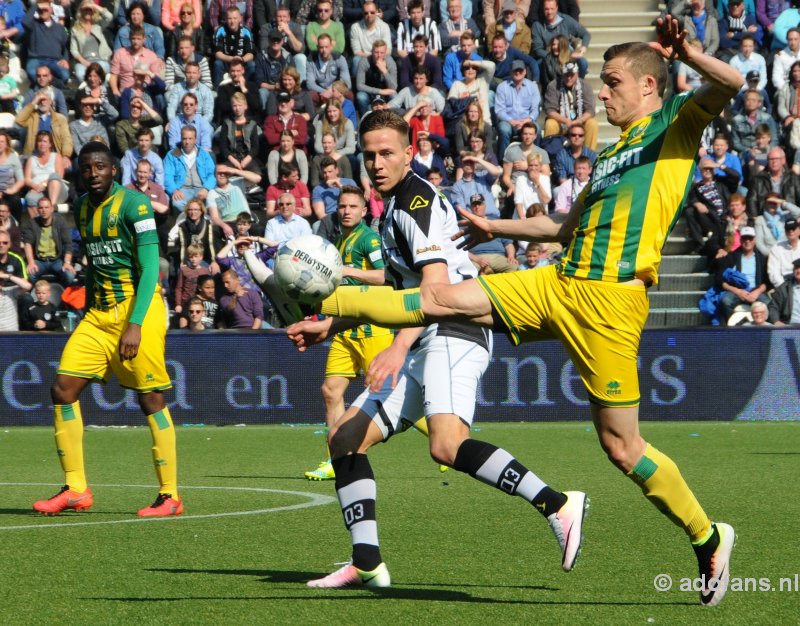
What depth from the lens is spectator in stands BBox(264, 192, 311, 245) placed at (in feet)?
60.9

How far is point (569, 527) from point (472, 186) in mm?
13784

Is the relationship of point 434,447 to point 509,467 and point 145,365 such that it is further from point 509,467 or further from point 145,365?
point 145,365

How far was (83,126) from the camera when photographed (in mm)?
20578

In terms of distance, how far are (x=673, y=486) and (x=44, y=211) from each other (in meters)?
14.5

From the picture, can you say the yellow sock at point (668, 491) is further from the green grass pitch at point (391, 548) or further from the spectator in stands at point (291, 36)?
the spectator in stands at point (291, 36)

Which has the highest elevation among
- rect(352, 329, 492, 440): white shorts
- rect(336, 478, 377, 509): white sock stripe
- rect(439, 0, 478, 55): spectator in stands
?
rect(439, 0, 478, 55): spectator in stands

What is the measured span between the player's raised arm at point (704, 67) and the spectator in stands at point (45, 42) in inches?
678

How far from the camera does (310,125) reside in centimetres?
2086

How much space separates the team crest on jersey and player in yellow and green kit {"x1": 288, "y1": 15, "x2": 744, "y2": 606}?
0.72 m

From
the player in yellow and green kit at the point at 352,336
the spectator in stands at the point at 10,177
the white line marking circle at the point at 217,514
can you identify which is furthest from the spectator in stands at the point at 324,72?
the white line marking circle at the point at 217,514

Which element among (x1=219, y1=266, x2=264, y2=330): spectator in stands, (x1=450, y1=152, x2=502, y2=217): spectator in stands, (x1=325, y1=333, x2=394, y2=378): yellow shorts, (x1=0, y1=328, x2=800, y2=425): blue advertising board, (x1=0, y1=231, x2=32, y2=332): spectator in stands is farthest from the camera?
(x1=450, y1=152, x2=502, y2=217): spectator in stands

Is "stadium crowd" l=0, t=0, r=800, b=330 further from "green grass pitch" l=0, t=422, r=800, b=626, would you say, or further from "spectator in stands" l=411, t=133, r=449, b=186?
"green grass pitch" l=0, t=422, r=800, b=626

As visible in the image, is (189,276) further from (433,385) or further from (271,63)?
(433,385)

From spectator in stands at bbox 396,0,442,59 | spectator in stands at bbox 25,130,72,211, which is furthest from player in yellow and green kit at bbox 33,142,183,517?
spectator in stands at bbox 396,0,442,59
